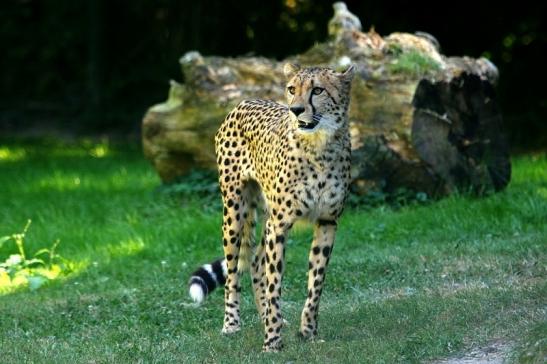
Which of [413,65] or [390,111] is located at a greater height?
[413,65]

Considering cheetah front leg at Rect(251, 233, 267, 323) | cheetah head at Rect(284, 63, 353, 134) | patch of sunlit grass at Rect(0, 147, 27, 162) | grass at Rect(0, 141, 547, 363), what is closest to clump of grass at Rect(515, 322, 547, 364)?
grass at Rect(0, 141, 547, 363)

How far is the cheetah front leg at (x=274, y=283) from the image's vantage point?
199 inches

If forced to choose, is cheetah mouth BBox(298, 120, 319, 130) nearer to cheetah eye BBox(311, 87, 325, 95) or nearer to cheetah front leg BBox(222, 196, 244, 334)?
cheetah eye BBox(311, 87, 325, 95)

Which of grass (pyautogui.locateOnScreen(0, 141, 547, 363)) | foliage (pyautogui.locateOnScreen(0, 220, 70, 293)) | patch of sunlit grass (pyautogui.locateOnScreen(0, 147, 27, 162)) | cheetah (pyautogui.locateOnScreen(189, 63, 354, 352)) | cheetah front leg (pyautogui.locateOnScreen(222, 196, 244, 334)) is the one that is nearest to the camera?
cheetah (pyautogui.locateOnScreen(189, 63, 354, 352))

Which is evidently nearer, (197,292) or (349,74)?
(349,74)

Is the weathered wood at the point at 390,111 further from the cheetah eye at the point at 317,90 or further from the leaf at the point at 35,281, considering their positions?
the cheetah eye at the point at 317,90

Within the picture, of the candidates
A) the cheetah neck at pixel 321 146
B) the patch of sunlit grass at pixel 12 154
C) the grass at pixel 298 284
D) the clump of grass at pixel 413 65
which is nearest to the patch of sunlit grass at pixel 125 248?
the grass at pixel 298 284

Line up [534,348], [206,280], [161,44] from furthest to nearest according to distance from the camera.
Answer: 1. [161,44]
2. [206,280]
3. [534,348]

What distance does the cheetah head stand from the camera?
479 centimetres

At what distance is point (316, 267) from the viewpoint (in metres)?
5.12

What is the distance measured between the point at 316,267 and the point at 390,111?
10.3 feet

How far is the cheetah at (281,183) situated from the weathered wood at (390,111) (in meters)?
2.50

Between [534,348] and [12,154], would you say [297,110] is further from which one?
[12,154]

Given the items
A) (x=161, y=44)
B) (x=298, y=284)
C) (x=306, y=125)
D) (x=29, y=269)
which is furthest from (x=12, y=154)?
(x=306, y=125)
